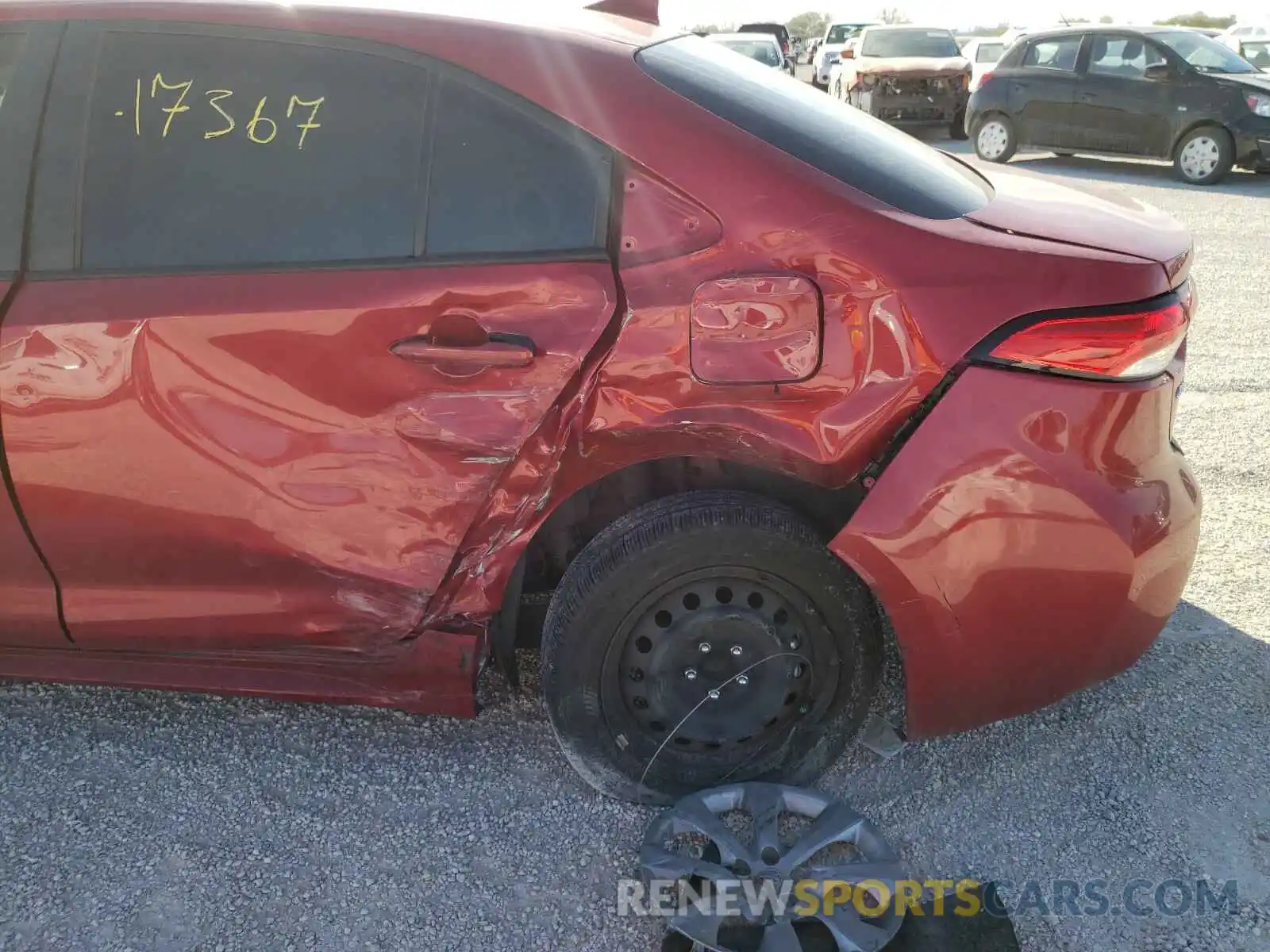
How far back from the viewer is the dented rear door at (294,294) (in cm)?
202

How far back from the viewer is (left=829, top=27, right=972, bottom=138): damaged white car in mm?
13648

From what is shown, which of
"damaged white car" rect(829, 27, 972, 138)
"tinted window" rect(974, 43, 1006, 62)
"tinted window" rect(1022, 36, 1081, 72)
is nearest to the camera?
"tinted window" rect(1022, 36, 1081, 72)

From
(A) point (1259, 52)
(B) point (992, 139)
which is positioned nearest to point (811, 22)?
(A) point (1259, 52)

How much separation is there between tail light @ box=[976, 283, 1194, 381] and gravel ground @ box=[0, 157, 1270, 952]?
3.32 feet

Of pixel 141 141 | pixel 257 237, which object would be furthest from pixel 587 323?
pixel 141 141

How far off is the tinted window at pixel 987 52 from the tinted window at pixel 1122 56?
5.02m

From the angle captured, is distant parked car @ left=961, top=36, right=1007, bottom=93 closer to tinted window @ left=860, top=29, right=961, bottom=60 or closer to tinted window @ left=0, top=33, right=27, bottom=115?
tinted window @ left=860, top=29, right=961, bottom=60

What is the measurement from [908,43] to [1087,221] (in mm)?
13869

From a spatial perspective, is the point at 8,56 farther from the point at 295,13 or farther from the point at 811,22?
the point at 811,22

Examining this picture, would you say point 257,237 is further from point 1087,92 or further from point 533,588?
point 1087,92

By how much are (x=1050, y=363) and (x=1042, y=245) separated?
0.25 meters

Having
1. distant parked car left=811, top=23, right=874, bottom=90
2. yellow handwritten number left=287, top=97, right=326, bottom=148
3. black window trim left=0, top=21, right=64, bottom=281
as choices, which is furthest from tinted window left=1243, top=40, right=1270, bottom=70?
black window trim left=0, top=21, right=64, bottom=281

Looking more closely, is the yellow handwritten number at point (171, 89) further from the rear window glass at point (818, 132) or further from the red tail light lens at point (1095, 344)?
the red tail light lens at point (1095, 344)

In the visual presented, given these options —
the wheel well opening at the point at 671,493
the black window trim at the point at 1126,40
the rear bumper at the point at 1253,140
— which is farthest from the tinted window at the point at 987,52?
the wheel well opening at the point at 671,493
